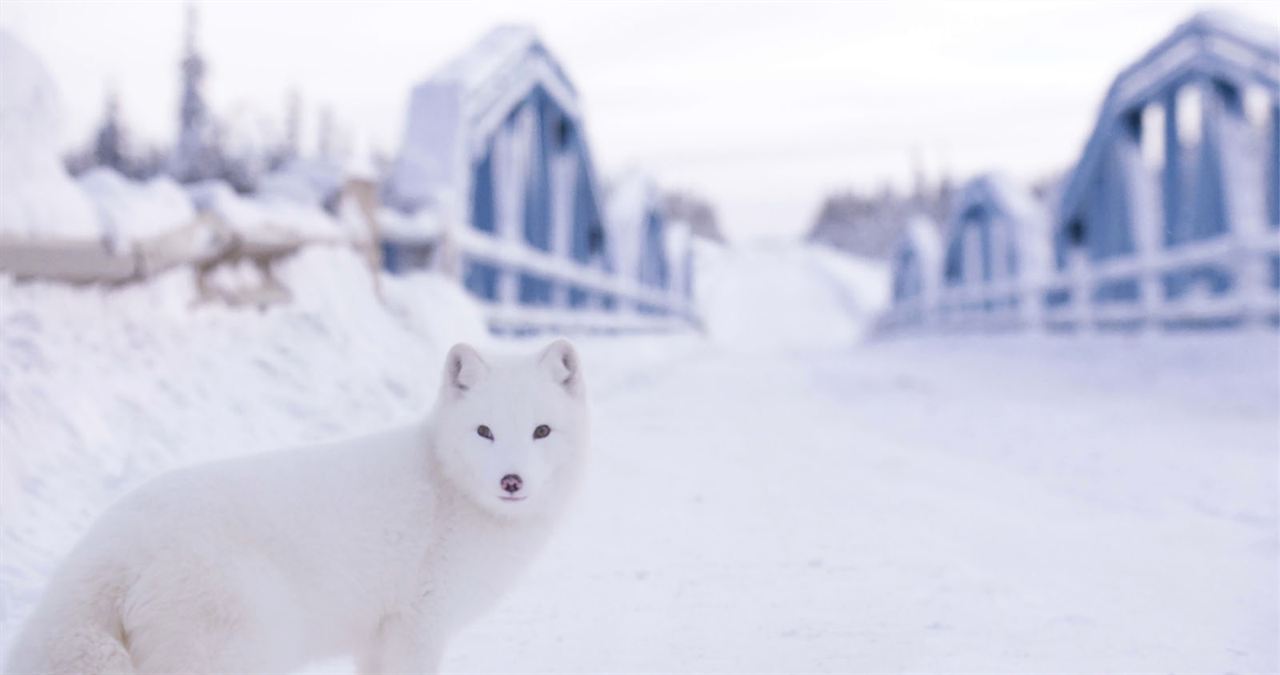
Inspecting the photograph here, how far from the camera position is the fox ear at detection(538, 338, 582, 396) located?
2.15m

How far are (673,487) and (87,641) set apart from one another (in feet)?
10.1

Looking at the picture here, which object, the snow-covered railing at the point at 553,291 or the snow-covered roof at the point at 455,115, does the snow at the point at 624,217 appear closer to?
the snow-covered railing at the point at 553,291

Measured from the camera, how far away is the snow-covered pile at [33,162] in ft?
10.0

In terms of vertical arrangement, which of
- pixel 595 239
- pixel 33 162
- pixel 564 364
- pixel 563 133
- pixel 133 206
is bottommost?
pixel 564 364

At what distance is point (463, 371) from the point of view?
81.1 inches

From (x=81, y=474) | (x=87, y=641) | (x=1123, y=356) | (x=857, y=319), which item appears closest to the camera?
(x=87, y=641)

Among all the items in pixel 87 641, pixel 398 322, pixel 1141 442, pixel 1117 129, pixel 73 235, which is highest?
pixel 1117 129

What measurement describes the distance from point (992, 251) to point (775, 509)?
55.4 ft

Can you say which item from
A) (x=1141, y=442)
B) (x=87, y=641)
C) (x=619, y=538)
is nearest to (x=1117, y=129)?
(x=1141, y=442)

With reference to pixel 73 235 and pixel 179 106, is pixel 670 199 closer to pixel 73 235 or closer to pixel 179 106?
pixel 179 106

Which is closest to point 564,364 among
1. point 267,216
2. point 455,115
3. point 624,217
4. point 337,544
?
point 337,544

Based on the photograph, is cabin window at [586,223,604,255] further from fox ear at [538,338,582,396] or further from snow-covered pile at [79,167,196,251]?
fox ear at [538,338,582,396]

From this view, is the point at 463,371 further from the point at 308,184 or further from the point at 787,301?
the point at 787,301

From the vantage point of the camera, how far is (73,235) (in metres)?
3.19
